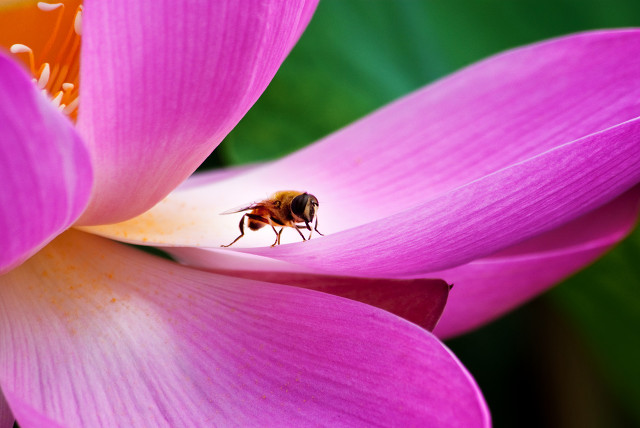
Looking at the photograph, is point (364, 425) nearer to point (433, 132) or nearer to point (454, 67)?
point (433, 132)

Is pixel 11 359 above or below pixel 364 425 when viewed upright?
above

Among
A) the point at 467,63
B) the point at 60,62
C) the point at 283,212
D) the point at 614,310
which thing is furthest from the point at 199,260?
the point at 467,63

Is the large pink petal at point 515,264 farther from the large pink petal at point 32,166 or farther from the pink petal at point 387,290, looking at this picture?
the large pink petal at point 32,166

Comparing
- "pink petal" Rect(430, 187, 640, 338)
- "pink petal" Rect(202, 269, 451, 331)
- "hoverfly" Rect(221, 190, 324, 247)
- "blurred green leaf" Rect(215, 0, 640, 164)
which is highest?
"blurred green leaf" Rect(215, 0, 640, 164)

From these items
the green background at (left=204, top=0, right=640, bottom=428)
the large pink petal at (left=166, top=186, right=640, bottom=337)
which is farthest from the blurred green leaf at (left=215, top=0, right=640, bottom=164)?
the large pink petal at (left=166, top=186, right=640, bottom=337)

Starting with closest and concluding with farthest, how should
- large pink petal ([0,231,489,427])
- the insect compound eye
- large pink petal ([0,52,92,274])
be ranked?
large pink petal ([0,52,92,274]) → large pink petal ([0,231,489,427]) → the insect compound eye

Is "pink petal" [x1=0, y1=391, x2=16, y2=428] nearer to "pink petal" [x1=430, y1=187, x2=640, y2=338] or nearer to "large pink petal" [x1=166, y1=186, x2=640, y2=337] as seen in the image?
"large pink petal" [x1=166, y1=186, x2=640, y2=337]

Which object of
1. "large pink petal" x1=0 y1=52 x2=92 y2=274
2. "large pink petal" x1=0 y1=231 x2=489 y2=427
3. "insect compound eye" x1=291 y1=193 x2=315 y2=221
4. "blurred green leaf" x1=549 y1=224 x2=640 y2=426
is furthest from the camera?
"blurred green leaf" x1=549 y1=224 x2=640 y2=426

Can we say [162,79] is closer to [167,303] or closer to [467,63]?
[167,303]

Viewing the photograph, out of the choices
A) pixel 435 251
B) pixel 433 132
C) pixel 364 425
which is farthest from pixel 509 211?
pixel 433 132
